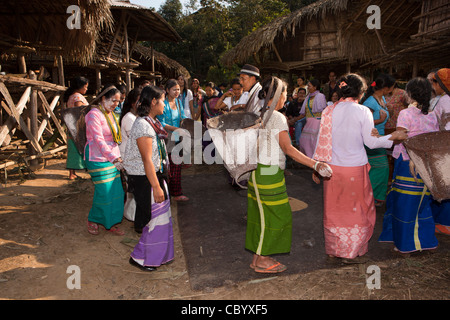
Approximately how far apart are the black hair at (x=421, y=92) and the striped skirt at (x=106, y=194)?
3256mm

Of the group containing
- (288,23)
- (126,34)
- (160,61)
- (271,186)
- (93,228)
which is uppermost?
(288,23)

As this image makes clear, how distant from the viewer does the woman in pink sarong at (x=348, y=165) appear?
2.90 metres

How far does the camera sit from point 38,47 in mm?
7562

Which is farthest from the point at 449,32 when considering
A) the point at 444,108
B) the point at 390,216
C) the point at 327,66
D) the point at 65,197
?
the point at 327,66

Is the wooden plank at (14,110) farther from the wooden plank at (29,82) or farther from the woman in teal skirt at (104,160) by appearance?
the woman in teal skirt at (104,160)

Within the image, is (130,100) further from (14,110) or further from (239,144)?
(14,110)

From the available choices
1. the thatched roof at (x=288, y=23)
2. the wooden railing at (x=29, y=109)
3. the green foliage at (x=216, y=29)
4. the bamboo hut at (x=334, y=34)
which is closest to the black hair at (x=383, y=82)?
the wooden railing at (x=29, y=109)

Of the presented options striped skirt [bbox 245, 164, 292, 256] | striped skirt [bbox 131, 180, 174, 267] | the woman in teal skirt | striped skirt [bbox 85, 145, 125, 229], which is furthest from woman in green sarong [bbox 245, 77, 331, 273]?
striped skirt [bbox 85, 145, 125, 229]

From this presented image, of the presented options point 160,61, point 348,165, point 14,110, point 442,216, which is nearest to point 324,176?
point 348,165

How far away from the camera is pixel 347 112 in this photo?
2.93 meters

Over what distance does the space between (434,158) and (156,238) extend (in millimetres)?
2462

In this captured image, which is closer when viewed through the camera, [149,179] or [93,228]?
[149,179]

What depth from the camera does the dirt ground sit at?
2.72 metres

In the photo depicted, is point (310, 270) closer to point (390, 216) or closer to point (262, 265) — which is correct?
point (262, 265)
